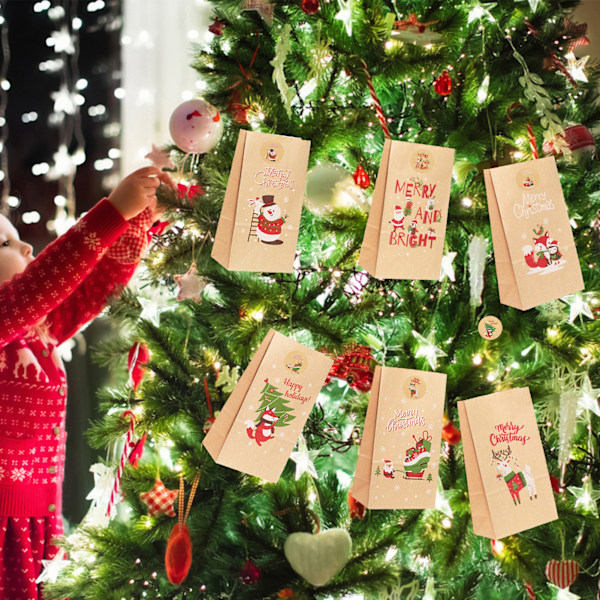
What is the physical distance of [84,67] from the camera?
1.91 metres

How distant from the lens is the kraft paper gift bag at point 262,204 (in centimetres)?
90

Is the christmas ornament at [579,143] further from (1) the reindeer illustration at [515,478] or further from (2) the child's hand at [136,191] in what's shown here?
(2) the child's hand at [136,191]

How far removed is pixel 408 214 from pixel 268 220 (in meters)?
0.21

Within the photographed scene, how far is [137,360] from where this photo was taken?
1.06 metres

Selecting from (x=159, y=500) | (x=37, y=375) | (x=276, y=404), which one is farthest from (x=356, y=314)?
(x=37, y=375)

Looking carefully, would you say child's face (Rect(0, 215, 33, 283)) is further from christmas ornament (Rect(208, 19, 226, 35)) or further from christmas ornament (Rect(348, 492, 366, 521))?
christmas ornament (Rect(348, 492, 366, 521))

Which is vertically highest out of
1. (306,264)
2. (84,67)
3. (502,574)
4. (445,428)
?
(84,67)

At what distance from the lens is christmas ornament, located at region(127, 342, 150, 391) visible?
1.04 meters

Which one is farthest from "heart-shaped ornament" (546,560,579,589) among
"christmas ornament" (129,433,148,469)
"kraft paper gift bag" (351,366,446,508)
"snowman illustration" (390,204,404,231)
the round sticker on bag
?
"christmas ornament" (129,433,148,469)

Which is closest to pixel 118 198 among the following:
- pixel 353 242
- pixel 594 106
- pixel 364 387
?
pixel 353 242

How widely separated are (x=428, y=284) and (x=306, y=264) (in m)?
0.22

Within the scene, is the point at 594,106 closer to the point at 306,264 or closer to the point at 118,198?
the point at 306,264

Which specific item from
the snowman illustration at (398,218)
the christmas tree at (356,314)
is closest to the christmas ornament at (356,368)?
the christmas tree at (356,314)

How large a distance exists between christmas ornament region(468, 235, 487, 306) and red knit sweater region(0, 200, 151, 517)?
0.66 meters
